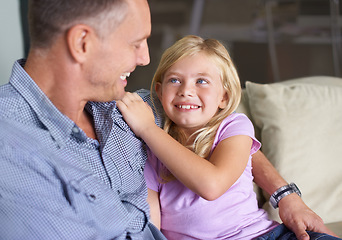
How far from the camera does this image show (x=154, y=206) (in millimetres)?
1485

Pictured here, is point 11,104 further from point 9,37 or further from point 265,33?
point 265,33

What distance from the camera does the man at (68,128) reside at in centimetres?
106

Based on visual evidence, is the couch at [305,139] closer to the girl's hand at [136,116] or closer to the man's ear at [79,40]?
the girl's hand at [136,116]

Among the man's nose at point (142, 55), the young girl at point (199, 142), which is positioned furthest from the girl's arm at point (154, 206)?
the man's nose at point (142, 55)

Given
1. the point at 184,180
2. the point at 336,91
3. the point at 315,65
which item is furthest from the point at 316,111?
the point at 315,65

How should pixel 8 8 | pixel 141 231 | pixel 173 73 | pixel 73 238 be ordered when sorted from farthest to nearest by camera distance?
pixel 8 8, pixel 173 73, pixel 141 231, pixel 73 238

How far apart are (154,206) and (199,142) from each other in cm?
25

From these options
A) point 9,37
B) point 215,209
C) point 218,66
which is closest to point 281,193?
point 215,209

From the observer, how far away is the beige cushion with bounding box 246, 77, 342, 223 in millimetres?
1822

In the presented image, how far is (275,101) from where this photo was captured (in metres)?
1.91

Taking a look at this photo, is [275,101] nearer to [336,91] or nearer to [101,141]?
[336,91]

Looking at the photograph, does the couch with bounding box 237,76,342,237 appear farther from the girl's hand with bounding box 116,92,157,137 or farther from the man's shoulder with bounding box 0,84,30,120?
the man's shoulder with bounding box 0,84,30,120

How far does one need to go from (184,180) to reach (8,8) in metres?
0.92

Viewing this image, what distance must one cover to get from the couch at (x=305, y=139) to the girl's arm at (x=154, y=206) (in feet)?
1.63
